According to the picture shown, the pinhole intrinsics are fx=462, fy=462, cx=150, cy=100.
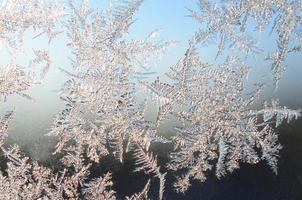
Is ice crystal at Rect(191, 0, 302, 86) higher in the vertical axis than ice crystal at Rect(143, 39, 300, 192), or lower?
higher

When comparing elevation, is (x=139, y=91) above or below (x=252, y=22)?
below

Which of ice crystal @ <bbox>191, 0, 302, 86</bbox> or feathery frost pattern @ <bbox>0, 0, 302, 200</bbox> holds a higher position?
ice crystal @ <bbox>191, 0, 302, 86</bbox>

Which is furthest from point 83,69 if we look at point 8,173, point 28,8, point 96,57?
point 8,173

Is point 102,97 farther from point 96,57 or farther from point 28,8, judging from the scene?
point 28,8

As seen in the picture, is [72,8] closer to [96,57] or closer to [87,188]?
[96,57]

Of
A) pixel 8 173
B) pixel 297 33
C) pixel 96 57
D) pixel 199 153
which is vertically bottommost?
pixel 8 173

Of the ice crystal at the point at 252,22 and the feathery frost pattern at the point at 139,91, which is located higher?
the ice crystal at the point at 252,22

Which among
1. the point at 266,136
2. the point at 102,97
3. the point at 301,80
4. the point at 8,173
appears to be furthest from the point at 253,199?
the point at 8,173

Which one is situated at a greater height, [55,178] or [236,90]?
[236,90]

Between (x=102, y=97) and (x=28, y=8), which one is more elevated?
(x=28, y=8)
